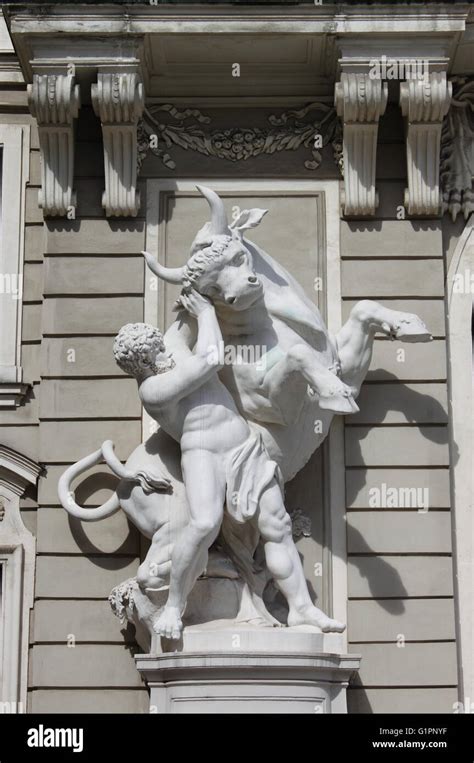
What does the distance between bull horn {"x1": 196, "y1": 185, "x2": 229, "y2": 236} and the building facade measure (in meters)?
0.98

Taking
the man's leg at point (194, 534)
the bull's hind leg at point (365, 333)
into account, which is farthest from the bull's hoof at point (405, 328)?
the man's leg at point (194, 534)

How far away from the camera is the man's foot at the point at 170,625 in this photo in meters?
10.3

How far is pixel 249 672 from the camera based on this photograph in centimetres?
1020

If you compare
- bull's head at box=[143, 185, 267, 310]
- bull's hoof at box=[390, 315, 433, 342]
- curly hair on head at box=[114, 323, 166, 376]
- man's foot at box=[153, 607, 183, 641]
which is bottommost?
man's foot at box=[153, 607, 183, 641]

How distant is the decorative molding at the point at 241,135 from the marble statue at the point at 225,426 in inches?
46.6

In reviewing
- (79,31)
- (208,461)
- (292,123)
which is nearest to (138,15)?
(79,31)

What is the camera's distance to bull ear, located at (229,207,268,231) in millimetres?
10992

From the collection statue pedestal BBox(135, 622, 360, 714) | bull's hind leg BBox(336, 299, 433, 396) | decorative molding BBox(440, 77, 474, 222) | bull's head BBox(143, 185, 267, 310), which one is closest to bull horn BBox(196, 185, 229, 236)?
bull's head BBox(143, 185, 267, 310)

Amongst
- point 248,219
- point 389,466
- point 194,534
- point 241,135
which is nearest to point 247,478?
point 194,534

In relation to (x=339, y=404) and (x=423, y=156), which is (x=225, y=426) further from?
(x=423, y=156)

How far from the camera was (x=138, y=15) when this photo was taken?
37.5 ft

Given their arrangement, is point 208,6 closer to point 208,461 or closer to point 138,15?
point 138,15

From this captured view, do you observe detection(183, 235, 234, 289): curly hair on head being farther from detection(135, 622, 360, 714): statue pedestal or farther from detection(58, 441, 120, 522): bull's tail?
detection(135, 622, 360, 714): statue pedestal

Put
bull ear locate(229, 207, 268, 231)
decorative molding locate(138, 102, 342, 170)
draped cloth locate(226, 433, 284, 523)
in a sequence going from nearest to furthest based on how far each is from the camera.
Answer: draped cloth locate(226, 433, 284, 523) → bull ear locate(229, 207, 268, 231) → decorative molding locate(138, 102, 342, 170)
